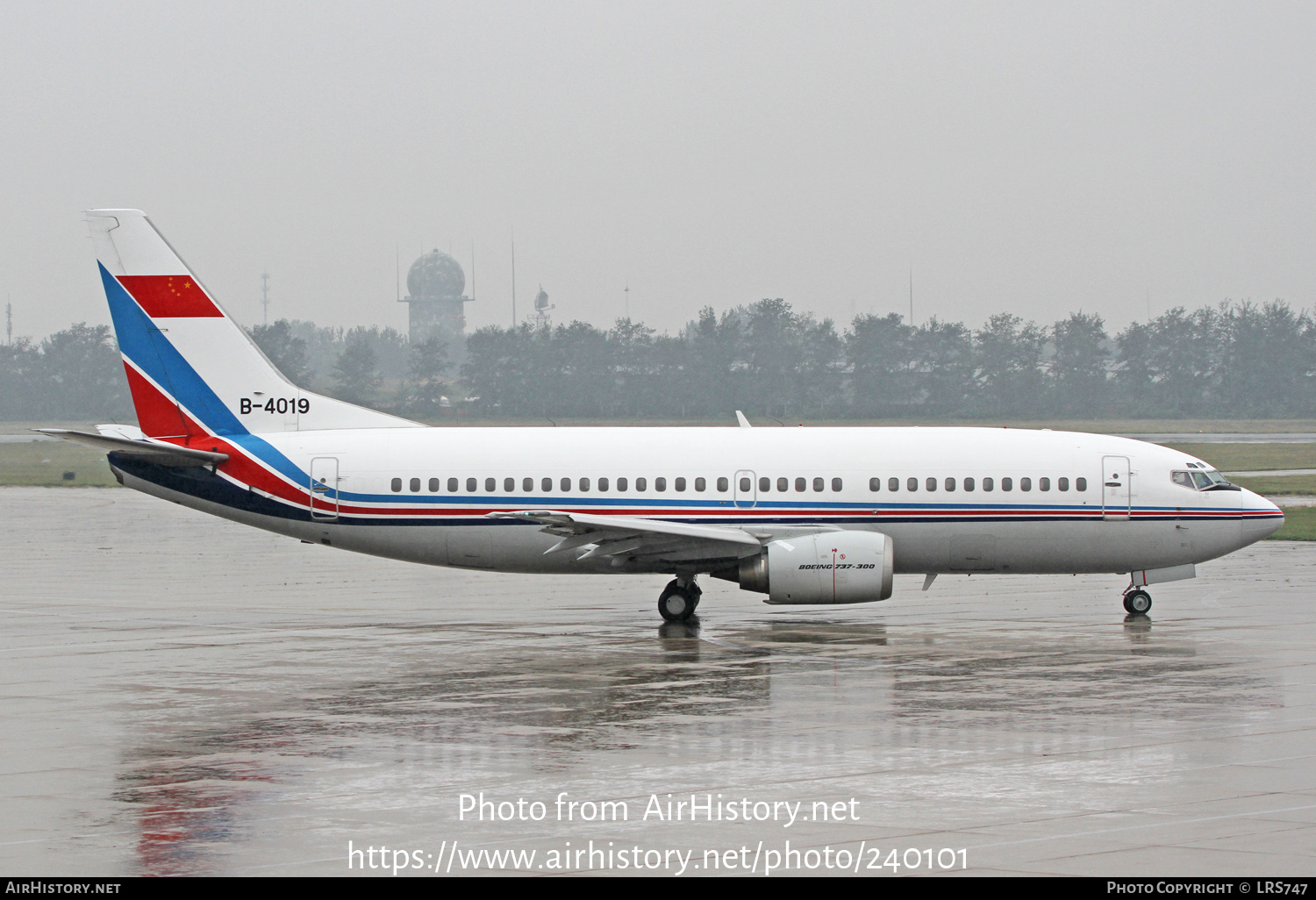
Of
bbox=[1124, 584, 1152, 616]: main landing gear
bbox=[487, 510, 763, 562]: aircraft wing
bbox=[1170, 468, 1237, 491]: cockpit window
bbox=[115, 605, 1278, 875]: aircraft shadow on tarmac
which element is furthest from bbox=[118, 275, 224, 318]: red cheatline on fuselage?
bbox=[1170, 468, 1237, 491]: cockpit window

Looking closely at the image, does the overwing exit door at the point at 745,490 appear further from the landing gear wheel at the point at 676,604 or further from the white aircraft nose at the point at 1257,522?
the white aircraft nose at the point at 1257,522

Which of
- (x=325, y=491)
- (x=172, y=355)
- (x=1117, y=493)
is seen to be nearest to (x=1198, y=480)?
(x=1117, y=493)

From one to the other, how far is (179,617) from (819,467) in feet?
40.5

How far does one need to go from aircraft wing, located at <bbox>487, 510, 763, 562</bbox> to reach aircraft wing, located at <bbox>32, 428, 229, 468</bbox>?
5.44 meters

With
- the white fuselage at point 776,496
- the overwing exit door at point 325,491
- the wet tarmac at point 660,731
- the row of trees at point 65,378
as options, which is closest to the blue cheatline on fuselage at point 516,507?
the white fuselage at point 776,496

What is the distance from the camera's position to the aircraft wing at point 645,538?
2696 centimetres

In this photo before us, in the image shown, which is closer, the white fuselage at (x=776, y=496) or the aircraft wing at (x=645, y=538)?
the aircraft wing at (x=645, y=538)

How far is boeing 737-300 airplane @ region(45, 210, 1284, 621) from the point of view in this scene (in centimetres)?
2886

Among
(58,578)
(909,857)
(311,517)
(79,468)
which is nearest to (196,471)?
(311,517)

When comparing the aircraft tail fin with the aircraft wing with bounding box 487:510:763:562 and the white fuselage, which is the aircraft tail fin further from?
the aircraft wing with bounding box 487:510:763:562

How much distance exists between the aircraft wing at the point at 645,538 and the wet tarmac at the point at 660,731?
52.5 inches

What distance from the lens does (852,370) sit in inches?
5974

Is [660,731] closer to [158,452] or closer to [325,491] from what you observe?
[325,491]

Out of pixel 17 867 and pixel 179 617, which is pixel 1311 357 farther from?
pixel 17 867
